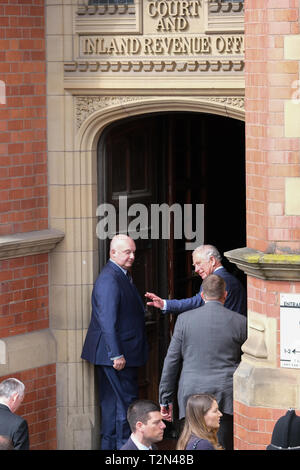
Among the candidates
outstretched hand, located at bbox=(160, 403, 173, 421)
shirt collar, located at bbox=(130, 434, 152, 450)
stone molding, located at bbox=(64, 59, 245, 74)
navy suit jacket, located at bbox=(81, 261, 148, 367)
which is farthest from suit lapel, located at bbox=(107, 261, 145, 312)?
shirt collar, located at bbox=(130, 434, 152, 450)

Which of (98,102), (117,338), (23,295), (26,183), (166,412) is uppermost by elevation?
(98,102)

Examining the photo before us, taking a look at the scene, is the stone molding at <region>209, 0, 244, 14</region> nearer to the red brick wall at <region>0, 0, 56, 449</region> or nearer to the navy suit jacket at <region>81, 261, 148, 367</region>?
the red brick wall at <region>0, 0, 56, 449</region>

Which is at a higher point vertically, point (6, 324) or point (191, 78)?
point (191, 78)

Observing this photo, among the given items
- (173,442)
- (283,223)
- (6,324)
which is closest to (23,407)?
(6,324)

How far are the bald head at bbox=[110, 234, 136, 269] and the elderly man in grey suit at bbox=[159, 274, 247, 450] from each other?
3.54 feet

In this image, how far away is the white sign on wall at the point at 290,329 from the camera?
9.56 metres

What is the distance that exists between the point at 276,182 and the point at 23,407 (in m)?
3.04

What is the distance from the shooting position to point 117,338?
11.2 metres

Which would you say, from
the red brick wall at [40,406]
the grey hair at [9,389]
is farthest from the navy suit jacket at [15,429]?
the red brick wall at [40,406]

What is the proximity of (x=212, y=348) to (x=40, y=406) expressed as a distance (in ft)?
6.14

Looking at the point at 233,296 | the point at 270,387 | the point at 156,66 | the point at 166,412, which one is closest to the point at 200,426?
the point at 270,387

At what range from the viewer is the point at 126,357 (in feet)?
37.2

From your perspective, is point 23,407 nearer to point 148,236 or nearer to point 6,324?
point 6,324

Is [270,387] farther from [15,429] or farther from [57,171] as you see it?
[57,171]
